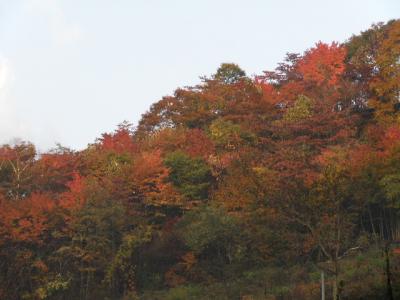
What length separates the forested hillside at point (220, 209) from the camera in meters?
21.4

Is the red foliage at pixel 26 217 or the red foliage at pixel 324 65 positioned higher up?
the red foliage at pixel 324 65

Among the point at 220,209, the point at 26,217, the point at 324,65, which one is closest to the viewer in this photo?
the point at 220,209

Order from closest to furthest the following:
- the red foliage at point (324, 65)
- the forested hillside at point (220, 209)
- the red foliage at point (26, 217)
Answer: the forested hillside at point (220, 209), the red foliage at point (26, 217), the red foliage at point (324, 65)

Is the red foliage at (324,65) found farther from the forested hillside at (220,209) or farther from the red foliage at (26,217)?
the red foliage at (26,217)

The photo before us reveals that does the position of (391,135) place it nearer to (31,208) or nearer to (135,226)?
(135,226)

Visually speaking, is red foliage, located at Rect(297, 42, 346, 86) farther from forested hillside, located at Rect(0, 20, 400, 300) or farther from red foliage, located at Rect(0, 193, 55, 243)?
red foliage, located at Rect(0, 193, 55, 243)

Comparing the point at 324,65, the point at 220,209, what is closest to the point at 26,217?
the point at 220,209

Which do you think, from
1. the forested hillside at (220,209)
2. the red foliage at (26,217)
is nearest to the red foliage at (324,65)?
the forested hillside at (220,209)

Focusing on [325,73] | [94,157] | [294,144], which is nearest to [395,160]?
[294,144]

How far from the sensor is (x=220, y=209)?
25.9 m

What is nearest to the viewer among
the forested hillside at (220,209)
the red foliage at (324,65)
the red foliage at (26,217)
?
the forested hillside at (220,209)

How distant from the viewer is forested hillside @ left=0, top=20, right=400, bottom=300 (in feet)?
70.3

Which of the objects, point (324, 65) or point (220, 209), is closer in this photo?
point (220, 209)

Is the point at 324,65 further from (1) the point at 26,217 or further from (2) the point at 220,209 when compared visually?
(1) the point at 26,217
